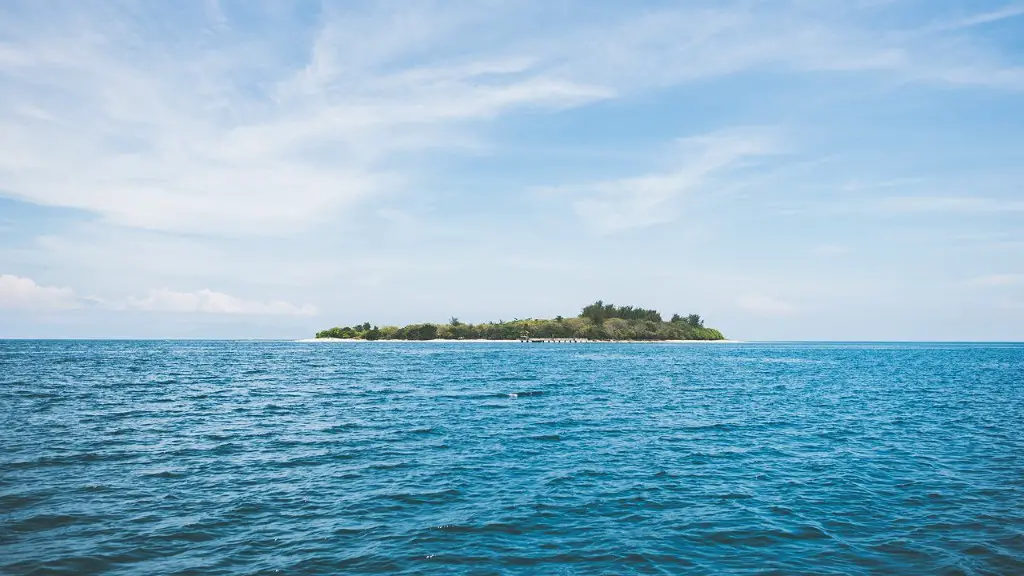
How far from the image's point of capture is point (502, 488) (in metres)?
21.3

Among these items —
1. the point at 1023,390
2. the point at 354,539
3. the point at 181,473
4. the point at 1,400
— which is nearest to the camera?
the point at 354,539

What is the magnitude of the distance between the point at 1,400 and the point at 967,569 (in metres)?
60.4

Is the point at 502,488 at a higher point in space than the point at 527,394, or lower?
lower

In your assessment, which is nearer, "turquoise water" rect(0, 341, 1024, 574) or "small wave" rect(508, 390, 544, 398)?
"turquoise water" rect(0, 341, 1024, 574)

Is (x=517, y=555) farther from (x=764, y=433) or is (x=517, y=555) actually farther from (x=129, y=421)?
(x=129, y=421)

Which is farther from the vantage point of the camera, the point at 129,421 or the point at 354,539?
the point at 129,421

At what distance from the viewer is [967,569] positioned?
14523mm

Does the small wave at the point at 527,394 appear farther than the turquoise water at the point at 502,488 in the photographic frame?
Yes

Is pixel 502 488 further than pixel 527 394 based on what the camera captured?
No

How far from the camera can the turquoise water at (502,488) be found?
49.5 feet

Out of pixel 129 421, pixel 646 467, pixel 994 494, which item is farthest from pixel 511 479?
pixel 129 421

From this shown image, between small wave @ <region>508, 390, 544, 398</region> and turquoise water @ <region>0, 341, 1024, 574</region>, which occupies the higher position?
small wave @ <region>508, 390, 544, 398</region>

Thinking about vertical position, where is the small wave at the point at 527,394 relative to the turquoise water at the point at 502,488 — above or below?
above

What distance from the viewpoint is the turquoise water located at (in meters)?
15.1
